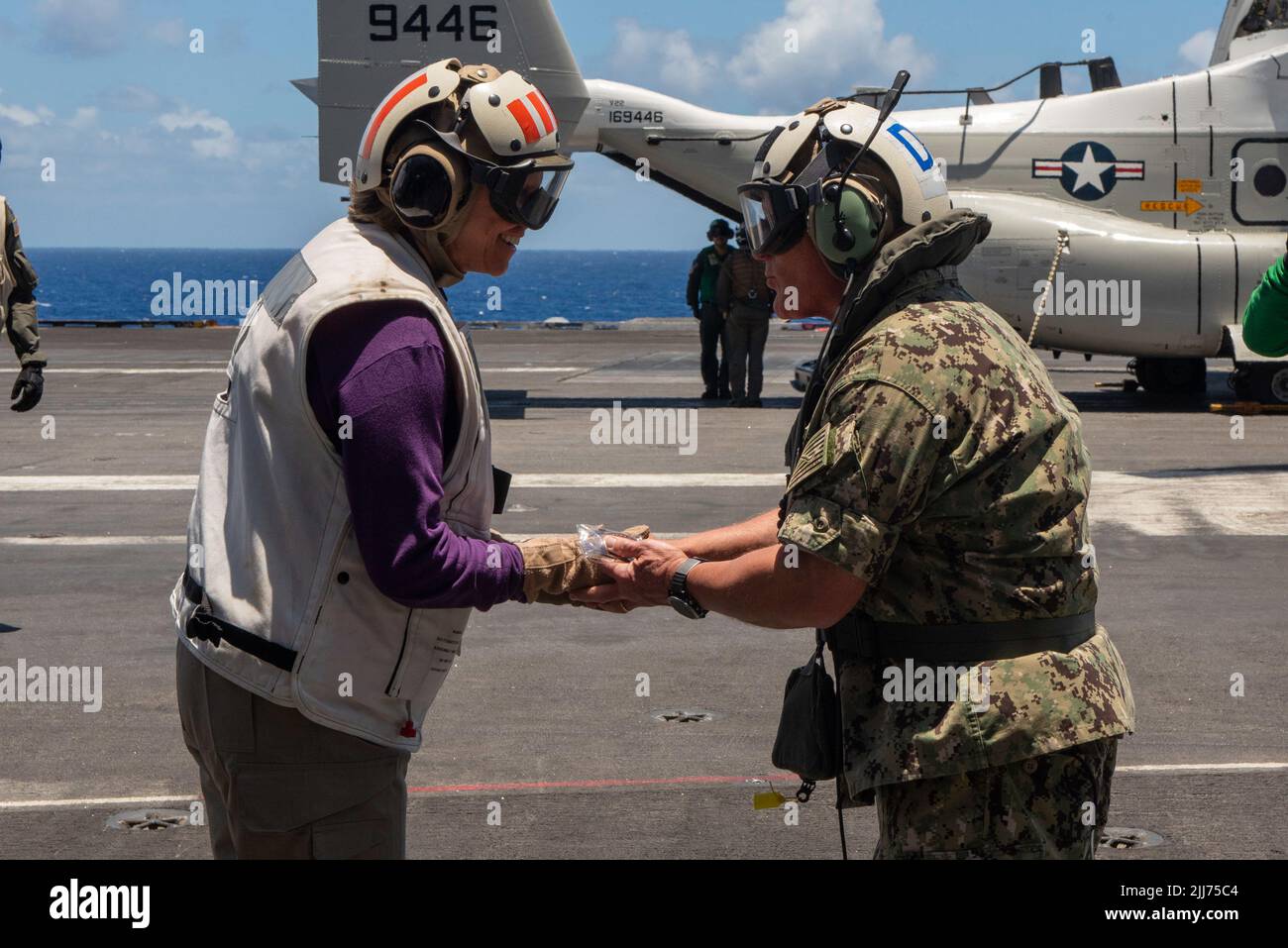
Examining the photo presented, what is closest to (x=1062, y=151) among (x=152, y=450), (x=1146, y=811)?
(x=152, y=450)

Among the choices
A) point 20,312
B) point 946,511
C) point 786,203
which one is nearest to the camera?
point 946,511

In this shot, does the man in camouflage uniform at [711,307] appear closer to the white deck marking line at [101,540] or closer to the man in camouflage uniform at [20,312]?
the white deck marking line at [101,540]

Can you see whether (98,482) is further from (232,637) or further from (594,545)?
(232,637)

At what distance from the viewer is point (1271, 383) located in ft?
58.5

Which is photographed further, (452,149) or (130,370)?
(130,370)

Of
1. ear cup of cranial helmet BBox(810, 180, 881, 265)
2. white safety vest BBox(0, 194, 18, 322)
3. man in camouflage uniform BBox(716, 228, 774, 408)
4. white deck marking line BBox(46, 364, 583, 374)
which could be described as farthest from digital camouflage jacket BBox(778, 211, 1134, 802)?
white deck marking line BBox(46, 364, 583, 374)

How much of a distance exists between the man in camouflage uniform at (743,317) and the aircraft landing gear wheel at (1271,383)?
565 centimetres

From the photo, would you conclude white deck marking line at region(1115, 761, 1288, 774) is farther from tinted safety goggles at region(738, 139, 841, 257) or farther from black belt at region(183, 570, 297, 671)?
black belt at region(183, 570, 297, 671)

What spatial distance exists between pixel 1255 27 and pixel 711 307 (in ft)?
23.9

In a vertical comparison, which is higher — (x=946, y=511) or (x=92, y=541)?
(x=946, y=511)

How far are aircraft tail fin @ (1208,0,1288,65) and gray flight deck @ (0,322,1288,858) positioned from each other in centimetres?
564

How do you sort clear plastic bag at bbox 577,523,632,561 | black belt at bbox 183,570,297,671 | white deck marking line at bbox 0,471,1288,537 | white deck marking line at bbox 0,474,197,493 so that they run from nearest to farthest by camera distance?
black belt at bbox 183,570,297,671, clear plastic bag at bbox 577,523,632,561, white deck marking line at bbox 0,471,1288,537, white deck marking line at bbox 0,474,197,493

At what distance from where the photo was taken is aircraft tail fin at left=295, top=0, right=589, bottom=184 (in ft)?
56.2

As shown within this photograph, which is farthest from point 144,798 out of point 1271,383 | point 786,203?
point 1271,383
